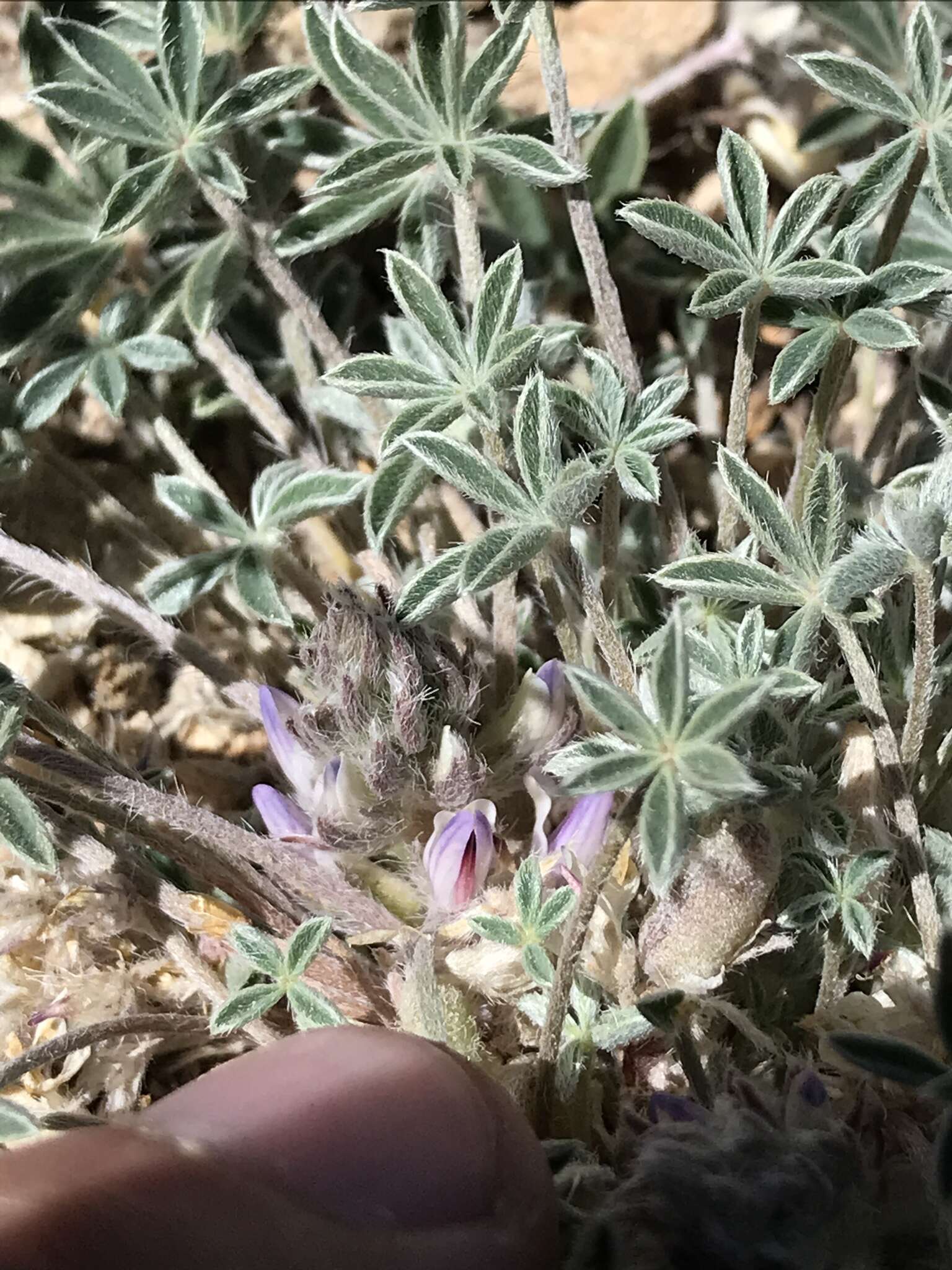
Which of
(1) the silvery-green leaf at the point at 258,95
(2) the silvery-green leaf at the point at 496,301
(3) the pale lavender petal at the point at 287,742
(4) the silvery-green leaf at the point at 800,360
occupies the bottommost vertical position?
(3) the pale lavender petal at the point at 287,742

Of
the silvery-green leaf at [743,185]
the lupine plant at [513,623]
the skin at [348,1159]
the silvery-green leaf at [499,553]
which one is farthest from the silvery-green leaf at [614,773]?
the silvery-green leaf at [743,185]

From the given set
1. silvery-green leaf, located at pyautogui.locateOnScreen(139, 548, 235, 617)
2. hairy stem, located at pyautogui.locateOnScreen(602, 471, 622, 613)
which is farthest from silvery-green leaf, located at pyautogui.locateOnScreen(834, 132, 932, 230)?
silvery-green leaf, located at pyautogui.locateOnScreen(139, 548, 235, 617)

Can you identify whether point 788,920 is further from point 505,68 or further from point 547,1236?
point 505,68

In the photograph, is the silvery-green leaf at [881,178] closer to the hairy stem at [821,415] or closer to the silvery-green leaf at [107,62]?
the hairy stem at [821,415]

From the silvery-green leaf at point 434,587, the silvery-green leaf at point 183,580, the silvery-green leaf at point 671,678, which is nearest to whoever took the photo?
the silvery-green leaf at point 671,678

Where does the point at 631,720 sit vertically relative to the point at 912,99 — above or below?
below

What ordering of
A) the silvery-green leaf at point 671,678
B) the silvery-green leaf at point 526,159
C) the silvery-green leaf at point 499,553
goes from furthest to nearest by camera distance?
the silvery-green leaf at point 526,159 → the silvery-green leaf at point 499,553 → the silvery-green leaf at point 671,678

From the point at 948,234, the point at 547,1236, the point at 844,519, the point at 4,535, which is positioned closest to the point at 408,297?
the point at 844,519
